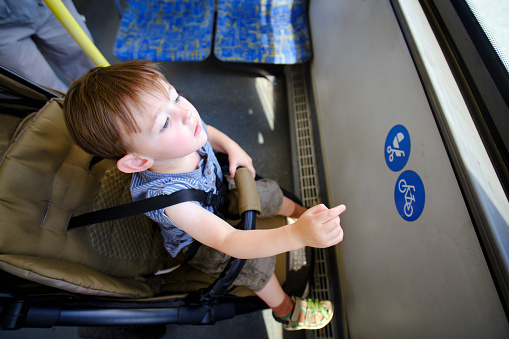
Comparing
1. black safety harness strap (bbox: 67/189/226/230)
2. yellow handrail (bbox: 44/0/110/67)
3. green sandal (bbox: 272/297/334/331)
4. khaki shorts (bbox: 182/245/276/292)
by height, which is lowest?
green sandal (bbox: 272/297/334/331)

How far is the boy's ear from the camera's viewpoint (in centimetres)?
59

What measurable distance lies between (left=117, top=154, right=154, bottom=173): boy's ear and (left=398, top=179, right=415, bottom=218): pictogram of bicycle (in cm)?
60

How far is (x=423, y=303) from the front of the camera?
614 millimetres

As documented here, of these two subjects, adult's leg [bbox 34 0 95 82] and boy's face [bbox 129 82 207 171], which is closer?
boy's face [bbox 129 82 207 171]

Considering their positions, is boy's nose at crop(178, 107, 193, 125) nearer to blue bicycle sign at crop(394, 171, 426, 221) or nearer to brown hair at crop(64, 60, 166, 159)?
brown hair at crop(64, 60, 166, 159)

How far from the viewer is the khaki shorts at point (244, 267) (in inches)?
32.3

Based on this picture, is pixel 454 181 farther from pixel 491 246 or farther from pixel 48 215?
pixel 48 215

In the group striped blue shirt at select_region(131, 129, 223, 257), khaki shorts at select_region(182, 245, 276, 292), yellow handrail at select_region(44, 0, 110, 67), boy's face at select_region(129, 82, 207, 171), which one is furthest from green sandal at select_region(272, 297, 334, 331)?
yellow handrail at select_region(44, 0, 110, 67)

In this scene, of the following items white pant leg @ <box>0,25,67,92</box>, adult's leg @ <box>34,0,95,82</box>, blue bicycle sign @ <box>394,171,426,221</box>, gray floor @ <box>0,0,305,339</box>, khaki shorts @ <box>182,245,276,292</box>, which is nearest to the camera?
blue bicycle sign @ <box>394,171,426,221</box>

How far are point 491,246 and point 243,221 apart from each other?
46cm

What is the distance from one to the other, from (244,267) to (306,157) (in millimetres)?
709

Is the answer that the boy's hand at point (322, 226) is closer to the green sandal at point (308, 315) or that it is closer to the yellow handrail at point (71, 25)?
the green sandal at point (308, 315)

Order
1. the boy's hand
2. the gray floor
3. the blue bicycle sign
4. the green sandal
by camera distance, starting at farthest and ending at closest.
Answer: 1. the gray floor
2. the green sandal
3. the blue bicycle sign
4. the boy's hand

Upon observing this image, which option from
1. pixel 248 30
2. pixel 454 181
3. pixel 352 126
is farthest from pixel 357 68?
pixel 248 30
